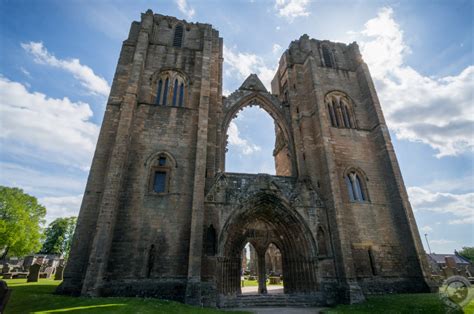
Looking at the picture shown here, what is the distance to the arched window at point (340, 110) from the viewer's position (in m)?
18.5

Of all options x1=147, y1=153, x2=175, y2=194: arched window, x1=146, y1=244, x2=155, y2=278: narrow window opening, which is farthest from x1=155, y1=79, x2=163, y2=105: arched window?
x1=146, y1=244, x2=155, y2=278: narrow window opening

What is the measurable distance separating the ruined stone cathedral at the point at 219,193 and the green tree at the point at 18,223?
2349 centimetres

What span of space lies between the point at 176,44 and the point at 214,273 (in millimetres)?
17121

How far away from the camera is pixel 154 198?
13.1 m

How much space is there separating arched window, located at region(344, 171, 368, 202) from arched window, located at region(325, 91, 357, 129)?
3.98 metres

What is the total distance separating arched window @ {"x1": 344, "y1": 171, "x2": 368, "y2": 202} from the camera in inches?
620

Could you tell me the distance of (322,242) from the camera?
13750 mm

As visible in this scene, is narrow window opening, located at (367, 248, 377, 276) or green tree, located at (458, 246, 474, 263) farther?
green tree, located at (458, 246, 474, 263)

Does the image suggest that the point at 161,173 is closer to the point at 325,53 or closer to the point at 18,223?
the point at 325,53

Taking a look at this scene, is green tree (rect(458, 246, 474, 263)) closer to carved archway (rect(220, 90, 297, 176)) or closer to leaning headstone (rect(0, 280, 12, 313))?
carved archway (rect(220, 90, 297, 176))

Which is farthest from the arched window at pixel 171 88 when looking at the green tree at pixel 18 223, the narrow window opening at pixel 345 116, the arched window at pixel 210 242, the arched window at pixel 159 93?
the green tree at pixel 18 223

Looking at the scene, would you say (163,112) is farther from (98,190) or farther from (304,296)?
(304,296)

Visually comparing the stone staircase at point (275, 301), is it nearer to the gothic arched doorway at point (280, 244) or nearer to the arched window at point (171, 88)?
the gothic arched doorway at point (280, 244)

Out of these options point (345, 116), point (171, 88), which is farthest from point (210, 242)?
point (345, 116)
